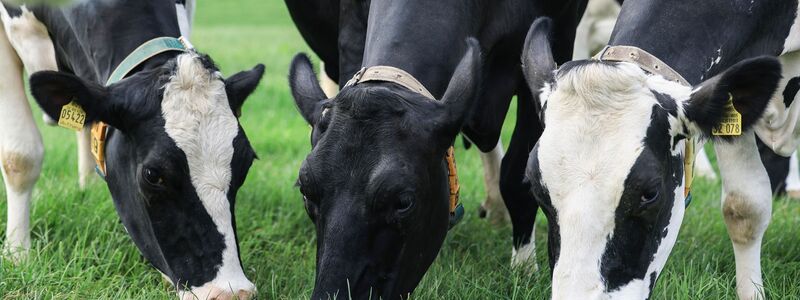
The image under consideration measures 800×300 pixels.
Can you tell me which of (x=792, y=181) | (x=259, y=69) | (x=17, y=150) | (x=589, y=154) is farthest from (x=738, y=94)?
(x=792, y=181)

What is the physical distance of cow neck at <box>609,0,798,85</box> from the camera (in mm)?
4590

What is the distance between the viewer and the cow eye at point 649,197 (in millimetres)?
4020

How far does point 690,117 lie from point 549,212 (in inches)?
24.8

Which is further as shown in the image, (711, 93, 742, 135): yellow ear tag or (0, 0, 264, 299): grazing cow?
(0, 0, 264, 299): grazing cow

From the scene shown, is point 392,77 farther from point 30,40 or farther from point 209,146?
point 30,40

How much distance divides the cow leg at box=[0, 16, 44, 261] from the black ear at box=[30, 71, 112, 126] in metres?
1.21

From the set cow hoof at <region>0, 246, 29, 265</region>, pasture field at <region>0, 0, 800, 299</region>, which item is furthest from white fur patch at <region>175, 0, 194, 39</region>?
cow hoof at <region>0, 246, 29, 265</region>

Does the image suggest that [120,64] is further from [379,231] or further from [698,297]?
[698,297]

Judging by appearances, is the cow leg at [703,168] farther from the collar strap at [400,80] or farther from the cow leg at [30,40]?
the cow leg at [30,40]

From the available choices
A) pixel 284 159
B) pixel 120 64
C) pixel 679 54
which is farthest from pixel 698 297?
pixel 284 159

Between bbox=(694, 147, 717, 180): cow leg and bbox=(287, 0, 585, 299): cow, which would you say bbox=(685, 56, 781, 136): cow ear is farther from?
bbox=(694, 147, 717, 180): cow leg

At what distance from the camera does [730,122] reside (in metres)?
4.14

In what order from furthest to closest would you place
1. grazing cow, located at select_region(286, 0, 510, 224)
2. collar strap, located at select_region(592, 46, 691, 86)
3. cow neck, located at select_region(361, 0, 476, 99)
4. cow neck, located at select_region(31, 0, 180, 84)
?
grazing cow, located at select_region(286, 0, 510, 224), cow neck, located at select_region(31, 0, 180, 84), cow neck, located at select_region(361, 0, 476, 99), collar strap, located at select_region(592, 46, 691, 86)

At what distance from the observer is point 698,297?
4.91 metres
